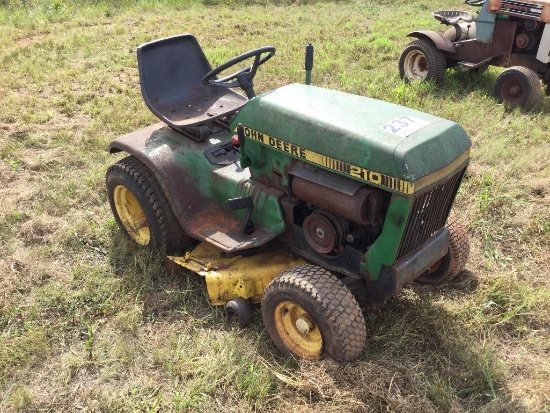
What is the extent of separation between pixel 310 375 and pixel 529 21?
5.52 m

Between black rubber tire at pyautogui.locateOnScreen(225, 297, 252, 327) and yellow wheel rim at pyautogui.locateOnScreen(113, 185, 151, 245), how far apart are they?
0.99m

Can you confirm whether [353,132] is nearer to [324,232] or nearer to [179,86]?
[324,232]

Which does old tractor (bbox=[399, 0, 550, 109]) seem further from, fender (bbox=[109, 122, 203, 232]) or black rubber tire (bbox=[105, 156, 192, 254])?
black rubber tire (bbox=[105, 156, 192, 254])

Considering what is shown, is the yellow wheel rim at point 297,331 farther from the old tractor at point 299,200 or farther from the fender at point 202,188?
the fender at point 202,188

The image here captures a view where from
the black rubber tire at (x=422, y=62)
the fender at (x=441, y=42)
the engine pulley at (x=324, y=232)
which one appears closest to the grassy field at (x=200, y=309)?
the black rubber tire at (x=422, y=62)

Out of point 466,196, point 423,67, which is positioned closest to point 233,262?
point 466,196

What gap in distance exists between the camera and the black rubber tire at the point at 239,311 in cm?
312

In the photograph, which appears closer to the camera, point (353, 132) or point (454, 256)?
point (353, 132)

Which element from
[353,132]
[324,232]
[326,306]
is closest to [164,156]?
[324,232]

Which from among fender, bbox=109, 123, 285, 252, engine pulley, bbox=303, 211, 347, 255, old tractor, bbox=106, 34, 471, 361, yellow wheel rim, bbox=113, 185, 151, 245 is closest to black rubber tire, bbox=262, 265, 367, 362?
old tractor, bbox=106, 34, 471, 361

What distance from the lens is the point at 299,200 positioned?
122 inches

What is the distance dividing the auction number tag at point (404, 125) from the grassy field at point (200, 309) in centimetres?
112

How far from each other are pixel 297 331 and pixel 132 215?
1678mm

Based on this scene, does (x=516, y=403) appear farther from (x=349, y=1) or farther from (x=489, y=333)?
(x=349, y=1)
